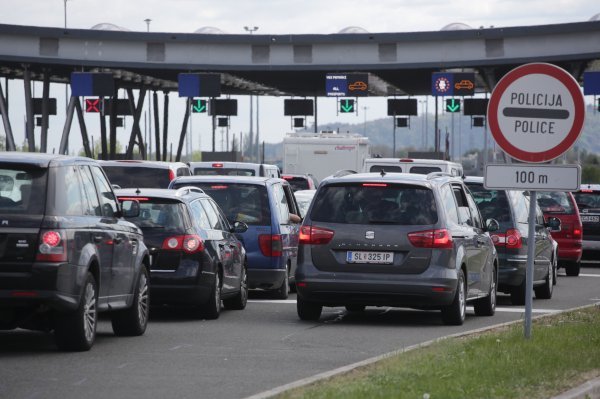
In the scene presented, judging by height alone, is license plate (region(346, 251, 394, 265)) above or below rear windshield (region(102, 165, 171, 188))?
below

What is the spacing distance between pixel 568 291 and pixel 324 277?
29.8 ft

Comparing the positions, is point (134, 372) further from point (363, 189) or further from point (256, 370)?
point (363, 189)

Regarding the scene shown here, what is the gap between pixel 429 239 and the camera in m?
16.3

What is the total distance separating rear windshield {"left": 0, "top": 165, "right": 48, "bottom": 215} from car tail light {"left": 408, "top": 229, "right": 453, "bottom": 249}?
4993 mm

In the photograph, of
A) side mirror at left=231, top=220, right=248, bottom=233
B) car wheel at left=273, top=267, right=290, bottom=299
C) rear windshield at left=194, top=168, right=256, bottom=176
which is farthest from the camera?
rear windshield at left=194, top=168, right=256, bottom=176

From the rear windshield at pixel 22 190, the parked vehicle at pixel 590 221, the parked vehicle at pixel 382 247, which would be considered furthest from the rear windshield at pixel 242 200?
the parked vehicle at pixel 590 221

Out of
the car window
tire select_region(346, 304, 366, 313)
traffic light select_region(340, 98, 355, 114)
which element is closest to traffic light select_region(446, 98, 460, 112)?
traffic light select_region(340, 98, 355, 114)

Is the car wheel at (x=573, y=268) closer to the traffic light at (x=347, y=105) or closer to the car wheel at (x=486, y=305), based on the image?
the car wheel at (x=486, y=305)

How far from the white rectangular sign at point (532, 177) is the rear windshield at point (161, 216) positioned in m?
5.04

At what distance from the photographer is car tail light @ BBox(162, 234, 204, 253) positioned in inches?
666

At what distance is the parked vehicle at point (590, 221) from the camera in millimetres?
32844

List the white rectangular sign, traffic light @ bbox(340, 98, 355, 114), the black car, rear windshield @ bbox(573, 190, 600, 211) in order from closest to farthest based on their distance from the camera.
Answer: the white rectangular sign → the black car → rear windshield @ bbox(573, 190, 600, 211) → traffic light @ bbox(340, 98, 355, 114)

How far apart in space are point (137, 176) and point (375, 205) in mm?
10570

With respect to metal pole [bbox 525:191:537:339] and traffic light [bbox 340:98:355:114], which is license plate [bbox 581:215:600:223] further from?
traffic light [bbox 340:98:355:114]
